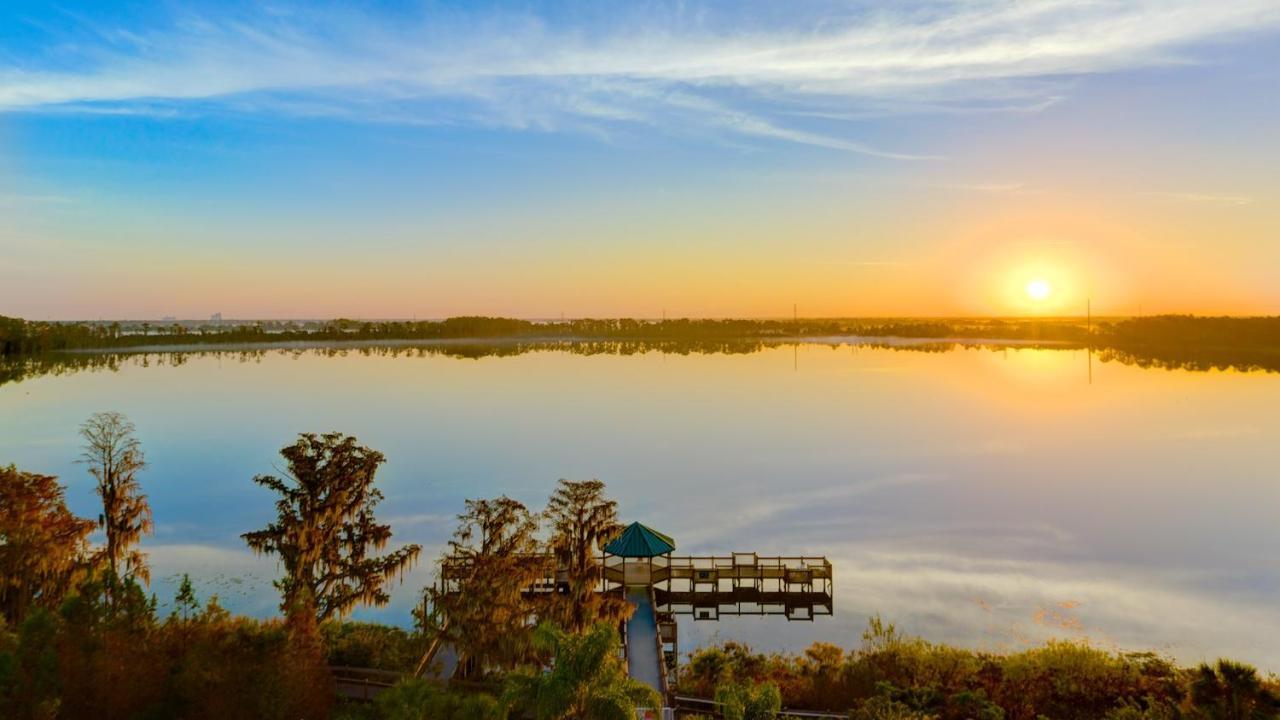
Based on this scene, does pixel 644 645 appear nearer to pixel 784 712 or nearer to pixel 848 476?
pixel 784 712

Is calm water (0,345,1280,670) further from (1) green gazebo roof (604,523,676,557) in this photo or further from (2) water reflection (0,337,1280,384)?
(2) water reflection (0,337,1280,384)

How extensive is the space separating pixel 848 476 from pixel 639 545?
24.3m

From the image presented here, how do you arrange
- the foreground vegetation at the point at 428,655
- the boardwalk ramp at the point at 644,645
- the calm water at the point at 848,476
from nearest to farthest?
1. the foreground vegetation at the point at 428,655
2. the boardwalk ramp at the point at 644,645
3. the calm water at the point at 848,476

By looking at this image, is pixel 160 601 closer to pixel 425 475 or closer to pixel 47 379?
pixel 425 475

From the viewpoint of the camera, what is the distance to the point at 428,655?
790 inches

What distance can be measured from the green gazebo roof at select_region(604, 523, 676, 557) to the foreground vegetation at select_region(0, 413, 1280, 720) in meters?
3.82

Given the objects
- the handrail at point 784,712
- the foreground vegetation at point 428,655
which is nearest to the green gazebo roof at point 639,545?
the foreground vegetation at point 428,655

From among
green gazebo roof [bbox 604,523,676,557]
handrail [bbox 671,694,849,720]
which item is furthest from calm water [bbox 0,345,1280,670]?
handrail [bbox 671,694,849,720]

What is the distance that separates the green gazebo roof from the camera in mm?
26141

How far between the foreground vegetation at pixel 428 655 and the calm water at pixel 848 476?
3601 mm

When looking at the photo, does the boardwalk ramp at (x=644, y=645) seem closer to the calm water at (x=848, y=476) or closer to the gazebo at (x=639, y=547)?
the gazebo at (x=639, y=547)

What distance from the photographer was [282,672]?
14586 mm

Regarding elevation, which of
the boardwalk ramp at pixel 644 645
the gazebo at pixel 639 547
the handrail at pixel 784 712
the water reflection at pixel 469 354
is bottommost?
the boardwalk ramp at pixel 644 645

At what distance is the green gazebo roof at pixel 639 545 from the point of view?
2614 cm
